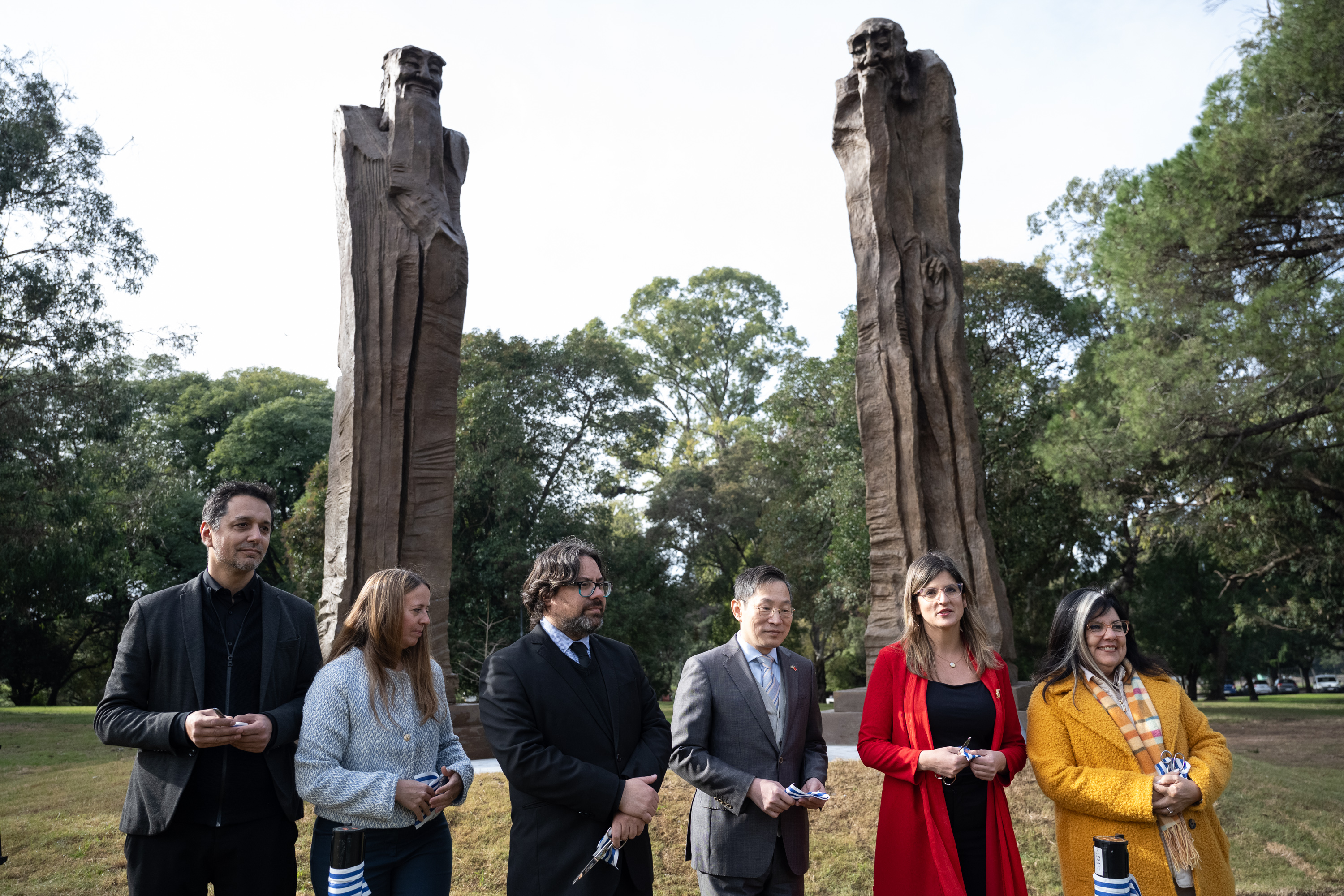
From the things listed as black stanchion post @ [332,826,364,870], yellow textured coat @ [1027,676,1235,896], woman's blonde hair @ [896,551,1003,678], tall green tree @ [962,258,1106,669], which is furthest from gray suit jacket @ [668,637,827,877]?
tall green tree @ [962,258,1106,669]

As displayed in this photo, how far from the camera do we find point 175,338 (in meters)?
14.4

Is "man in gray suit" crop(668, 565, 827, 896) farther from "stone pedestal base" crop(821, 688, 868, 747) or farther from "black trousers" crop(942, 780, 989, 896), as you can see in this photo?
"stone pedestal base" crop(821, 688, 868, 747)

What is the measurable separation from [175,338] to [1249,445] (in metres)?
13.9

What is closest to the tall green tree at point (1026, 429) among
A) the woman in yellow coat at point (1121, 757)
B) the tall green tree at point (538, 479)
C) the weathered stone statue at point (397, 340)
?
the tall green tree at point (538, 479)

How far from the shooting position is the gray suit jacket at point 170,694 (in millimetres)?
2758

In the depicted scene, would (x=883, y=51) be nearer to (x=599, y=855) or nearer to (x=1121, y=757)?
(x=1121, y=757)

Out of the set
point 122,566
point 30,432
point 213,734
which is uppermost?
point 30,432

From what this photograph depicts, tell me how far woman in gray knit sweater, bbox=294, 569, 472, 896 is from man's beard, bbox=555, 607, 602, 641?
0.41m

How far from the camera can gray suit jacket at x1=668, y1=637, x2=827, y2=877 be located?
3045 mm

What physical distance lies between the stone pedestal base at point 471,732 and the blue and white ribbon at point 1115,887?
4532 millimetres

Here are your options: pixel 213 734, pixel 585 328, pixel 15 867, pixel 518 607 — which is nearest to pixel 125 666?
pixel 213 734

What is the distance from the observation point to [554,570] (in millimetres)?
2959

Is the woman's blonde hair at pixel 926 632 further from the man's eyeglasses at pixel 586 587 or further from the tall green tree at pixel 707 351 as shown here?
the tall green tree at pixel 707 351

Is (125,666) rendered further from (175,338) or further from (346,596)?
(175,338)
